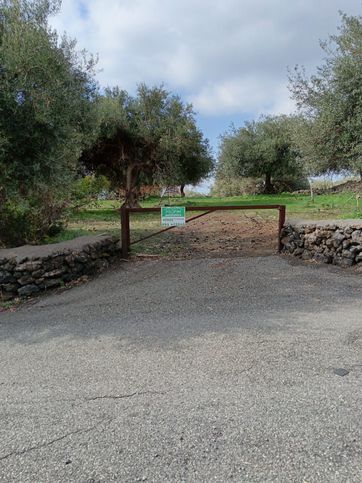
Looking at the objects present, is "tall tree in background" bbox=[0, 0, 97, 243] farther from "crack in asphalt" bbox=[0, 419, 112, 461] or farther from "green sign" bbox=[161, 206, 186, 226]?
"crack in asphalt" bbox=[0, 419, 112, 461]

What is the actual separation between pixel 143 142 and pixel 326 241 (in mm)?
11376

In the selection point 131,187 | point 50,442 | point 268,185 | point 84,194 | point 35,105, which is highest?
point 35,105

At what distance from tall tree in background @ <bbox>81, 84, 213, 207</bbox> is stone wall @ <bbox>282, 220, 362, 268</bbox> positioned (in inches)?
370

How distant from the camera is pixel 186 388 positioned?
2.83m

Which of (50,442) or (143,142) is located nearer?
(50,442)

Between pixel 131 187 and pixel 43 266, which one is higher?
pixel 131 187

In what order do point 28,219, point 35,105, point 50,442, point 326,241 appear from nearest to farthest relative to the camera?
point 50,442, point 35,105, point 326,241, point 28,219

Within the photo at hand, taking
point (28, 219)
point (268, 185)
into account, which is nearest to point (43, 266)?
point (28, 219)

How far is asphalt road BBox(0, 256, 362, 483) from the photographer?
80.9 inches

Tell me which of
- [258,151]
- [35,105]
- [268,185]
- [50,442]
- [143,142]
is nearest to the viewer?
[50,442]

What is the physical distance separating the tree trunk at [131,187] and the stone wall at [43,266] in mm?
11016

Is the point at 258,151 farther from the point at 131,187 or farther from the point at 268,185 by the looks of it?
the point at 131,187

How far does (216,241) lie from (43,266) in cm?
459

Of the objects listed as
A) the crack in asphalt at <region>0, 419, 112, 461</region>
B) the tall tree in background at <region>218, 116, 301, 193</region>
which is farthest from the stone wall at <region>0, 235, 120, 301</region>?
the tall tree in background at <region>218, 116, 301, 193</region>
